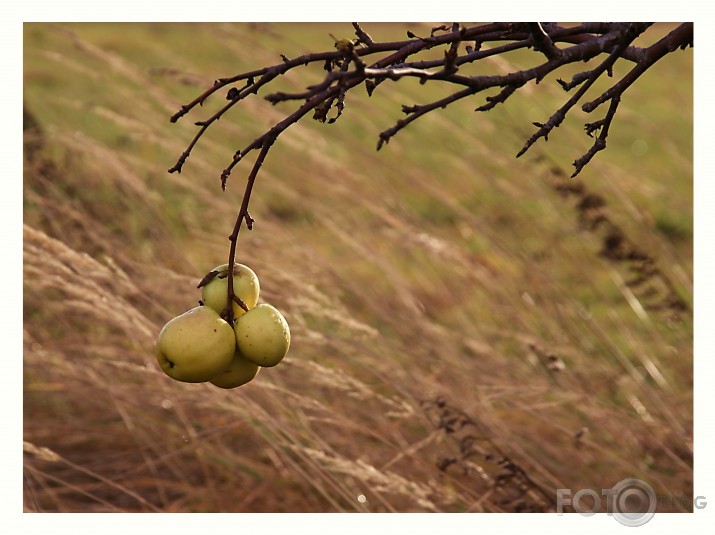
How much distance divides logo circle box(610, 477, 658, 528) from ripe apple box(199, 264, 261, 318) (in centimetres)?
144

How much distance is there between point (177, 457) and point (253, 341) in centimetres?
170

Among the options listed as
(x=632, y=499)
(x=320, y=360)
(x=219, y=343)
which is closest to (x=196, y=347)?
(x=219, y=343)

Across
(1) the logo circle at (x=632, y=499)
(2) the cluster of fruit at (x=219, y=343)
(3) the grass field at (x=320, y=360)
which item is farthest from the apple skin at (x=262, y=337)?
(1) the logo circle at (x=632, y=499)

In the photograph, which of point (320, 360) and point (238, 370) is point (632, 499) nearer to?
point (320, 360)

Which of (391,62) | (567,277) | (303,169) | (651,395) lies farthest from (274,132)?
(567,277)

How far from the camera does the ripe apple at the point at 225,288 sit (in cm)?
82

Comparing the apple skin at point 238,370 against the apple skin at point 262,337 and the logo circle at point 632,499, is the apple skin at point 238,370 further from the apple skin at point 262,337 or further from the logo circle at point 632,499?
the logo circle at point 632,499

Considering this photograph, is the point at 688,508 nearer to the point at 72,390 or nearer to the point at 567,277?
the point at 72,390

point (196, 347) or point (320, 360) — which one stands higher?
point (320, 360)

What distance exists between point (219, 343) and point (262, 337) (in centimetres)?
4

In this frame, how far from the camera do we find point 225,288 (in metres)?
0.82

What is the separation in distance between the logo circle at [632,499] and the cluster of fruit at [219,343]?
146 centimetres

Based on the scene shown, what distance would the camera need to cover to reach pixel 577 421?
7.84ft

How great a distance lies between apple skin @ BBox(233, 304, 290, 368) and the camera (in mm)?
781
